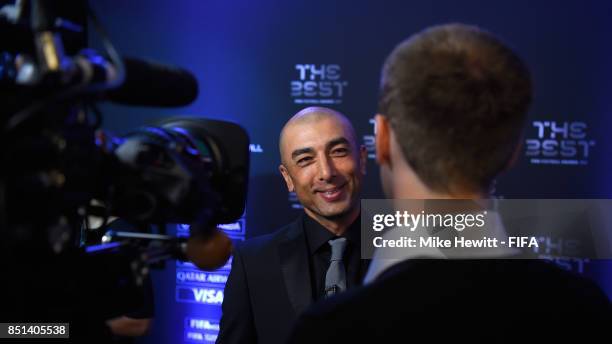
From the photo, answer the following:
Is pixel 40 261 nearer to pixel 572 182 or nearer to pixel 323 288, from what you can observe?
pixel 323 288

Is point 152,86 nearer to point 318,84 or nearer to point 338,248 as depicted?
point 338,248

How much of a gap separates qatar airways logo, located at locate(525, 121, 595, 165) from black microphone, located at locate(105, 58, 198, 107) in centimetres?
191

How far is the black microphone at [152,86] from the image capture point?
0.78 metres

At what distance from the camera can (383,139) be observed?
865 mm

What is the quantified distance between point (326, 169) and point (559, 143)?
46.8 inches

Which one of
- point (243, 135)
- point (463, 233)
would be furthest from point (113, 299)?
point (463, 233)

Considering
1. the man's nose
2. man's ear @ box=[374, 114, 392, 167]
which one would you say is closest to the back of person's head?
man's ear @ box=[374, 114, 392, 167]

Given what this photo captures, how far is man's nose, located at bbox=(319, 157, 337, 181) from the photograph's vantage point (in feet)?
5.93

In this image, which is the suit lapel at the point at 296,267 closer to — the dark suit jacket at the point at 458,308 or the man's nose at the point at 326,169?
the man's nose at the point at 326,169

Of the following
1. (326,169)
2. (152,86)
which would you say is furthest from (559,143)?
(152,86)

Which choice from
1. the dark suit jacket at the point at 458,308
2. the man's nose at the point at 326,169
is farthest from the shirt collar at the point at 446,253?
the man's nose at the point at 326,169

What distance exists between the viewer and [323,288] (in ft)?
5.61

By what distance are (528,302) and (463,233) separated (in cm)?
14

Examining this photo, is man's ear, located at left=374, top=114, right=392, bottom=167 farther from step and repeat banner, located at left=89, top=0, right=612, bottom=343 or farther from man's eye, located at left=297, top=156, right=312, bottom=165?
step and repeat banner, located at left=89, top=0, right=612, bottom=343
